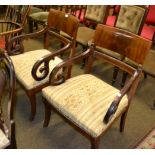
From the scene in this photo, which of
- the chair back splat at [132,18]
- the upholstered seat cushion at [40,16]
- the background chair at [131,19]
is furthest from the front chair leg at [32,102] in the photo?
the upholstered seat cushion at [40,16]

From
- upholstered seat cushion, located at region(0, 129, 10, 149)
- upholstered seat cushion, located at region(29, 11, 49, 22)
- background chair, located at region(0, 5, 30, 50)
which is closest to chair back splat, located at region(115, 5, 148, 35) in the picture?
background chair, located at region(0, 5, 30, 50)

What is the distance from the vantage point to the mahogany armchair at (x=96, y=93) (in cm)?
130

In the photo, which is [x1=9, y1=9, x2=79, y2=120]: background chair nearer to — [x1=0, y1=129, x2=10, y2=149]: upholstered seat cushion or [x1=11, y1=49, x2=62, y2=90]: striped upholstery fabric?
[x1=11, y1=49, x2=62, y2=90]: striped upholstery fabric

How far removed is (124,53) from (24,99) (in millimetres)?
1060

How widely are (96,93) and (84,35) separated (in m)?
1.17

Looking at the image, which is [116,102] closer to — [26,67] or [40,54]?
[26,67]

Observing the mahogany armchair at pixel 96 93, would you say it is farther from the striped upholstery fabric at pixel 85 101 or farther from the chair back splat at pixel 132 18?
the chair back splat at pixel 132 18

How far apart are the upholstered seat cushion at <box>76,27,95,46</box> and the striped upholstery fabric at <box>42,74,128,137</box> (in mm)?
836

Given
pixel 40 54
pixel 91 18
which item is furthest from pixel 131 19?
pixel 40 54

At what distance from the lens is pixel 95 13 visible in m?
2.51

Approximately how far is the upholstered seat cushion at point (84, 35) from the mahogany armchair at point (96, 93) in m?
0.75

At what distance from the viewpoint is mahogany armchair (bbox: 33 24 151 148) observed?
1.30m

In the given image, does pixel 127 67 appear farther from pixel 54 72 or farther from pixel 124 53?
pixel 54 72

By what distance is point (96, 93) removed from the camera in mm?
1484
